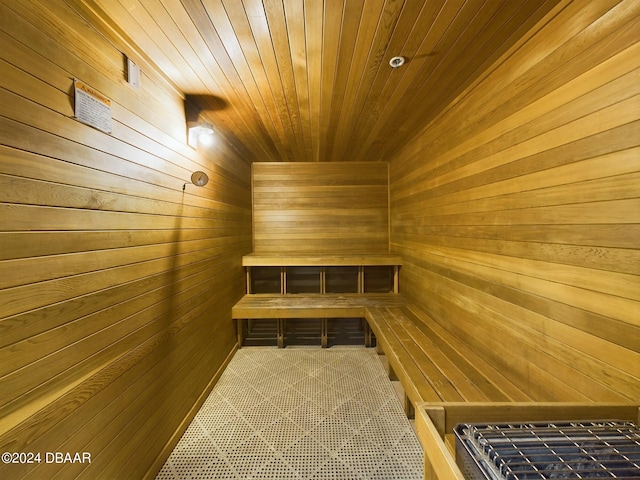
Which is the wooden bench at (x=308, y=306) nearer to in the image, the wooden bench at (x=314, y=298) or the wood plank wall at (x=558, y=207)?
the wooden bench at (x=314, y=298)

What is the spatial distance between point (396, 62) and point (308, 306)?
8.05ft

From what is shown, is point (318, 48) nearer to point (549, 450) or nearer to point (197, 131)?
point (197, 131)

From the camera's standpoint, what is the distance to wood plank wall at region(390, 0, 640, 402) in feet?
2.92

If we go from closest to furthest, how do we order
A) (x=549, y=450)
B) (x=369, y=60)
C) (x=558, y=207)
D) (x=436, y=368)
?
(x=549, y=450)
(x=558, y=207)
(x=369, y=60)
(x=436, y=368)

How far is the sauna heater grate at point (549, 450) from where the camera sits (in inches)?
27.7

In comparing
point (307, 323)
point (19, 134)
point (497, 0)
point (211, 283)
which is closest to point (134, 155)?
point (19, 134)

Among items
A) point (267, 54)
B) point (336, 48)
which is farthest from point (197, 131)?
point (336, 48)

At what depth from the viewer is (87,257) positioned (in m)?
1.12

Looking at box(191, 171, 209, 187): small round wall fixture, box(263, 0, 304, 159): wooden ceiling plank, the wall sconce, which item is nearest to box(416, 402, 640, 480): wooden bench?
box(263, 0, 304, 159): wooden ceiling plank

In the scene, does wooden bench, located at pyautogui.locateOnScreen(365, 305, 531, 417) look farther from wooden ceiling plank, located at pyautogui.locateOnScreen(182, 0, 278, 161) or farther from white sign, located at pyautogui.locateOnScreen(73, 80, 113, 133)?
wooden ceiling plank, located at pyautogui.locateOnScreen(182, 0, 278, 161)

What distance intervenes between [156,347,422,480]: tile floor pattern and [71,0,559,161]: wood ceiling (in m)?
2.50

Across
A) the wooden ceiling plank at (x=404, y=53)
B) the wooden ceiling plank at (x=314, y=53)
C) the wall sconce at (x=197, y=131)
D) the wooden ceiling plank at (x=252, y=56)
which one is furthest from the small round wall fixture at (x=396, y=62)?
the wall sconce at (x=197, y=131)

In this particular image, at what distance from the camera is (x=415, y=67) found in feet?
5.27

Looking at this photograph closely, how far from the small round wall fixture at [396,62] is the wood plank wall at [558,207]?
1.75 feet
